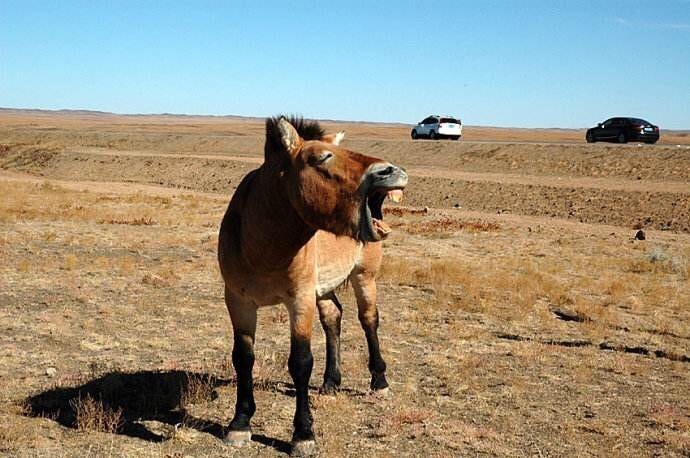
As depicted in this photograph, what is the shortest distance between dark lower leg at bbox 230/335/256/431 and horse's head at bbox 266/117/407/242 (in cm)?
177

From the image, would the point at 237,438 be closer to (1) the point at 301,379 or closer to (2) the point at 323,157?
(1) the point at 301,379

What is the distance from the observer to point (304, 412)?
658 cm

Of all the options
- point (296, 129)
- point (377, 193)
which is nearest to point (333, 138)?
point (296, 129)

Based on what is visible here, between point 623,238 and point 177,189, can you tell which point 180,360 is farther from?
point 177,189

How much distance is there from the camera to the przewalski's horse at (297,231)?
5.20m

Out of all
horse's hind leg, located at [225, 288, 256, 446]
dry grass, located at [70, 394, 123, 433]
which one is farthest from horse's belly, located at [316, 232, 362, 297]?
dry grass, located at [70, 394, 123, 433]

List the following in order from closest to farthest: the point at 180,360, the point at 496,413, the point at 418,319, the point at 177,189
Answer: the point at 496,413 → the point at 180,360 → the point at 418,319 → the point at 177,189

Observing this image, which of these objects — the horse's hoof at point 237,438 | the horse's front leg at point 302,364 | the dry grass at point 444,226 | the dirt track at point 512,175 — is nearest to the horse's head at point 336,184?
the horse's front leg at point 302,364

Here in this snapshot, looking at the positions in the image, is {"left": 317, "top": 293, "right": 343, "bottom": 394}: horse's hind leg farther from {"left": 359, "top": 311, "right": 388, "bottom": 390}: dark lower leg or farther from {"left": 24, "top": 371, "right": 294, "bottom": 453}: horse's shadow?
{"left": 24, "top": 371, "right": 294, "bottom": 453}: horse's shadow

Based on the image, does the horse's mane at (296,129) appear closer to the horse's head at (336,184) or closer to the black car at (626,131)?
the horse's head at (336,184)

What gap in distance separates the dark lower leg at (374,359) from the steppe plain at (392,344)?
0.21 metres

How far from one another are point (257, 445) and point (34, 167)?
184ft

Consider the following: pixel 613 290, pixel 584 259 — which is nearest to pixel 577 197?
pixel 584 259

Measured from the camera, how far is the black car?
46.2 m
